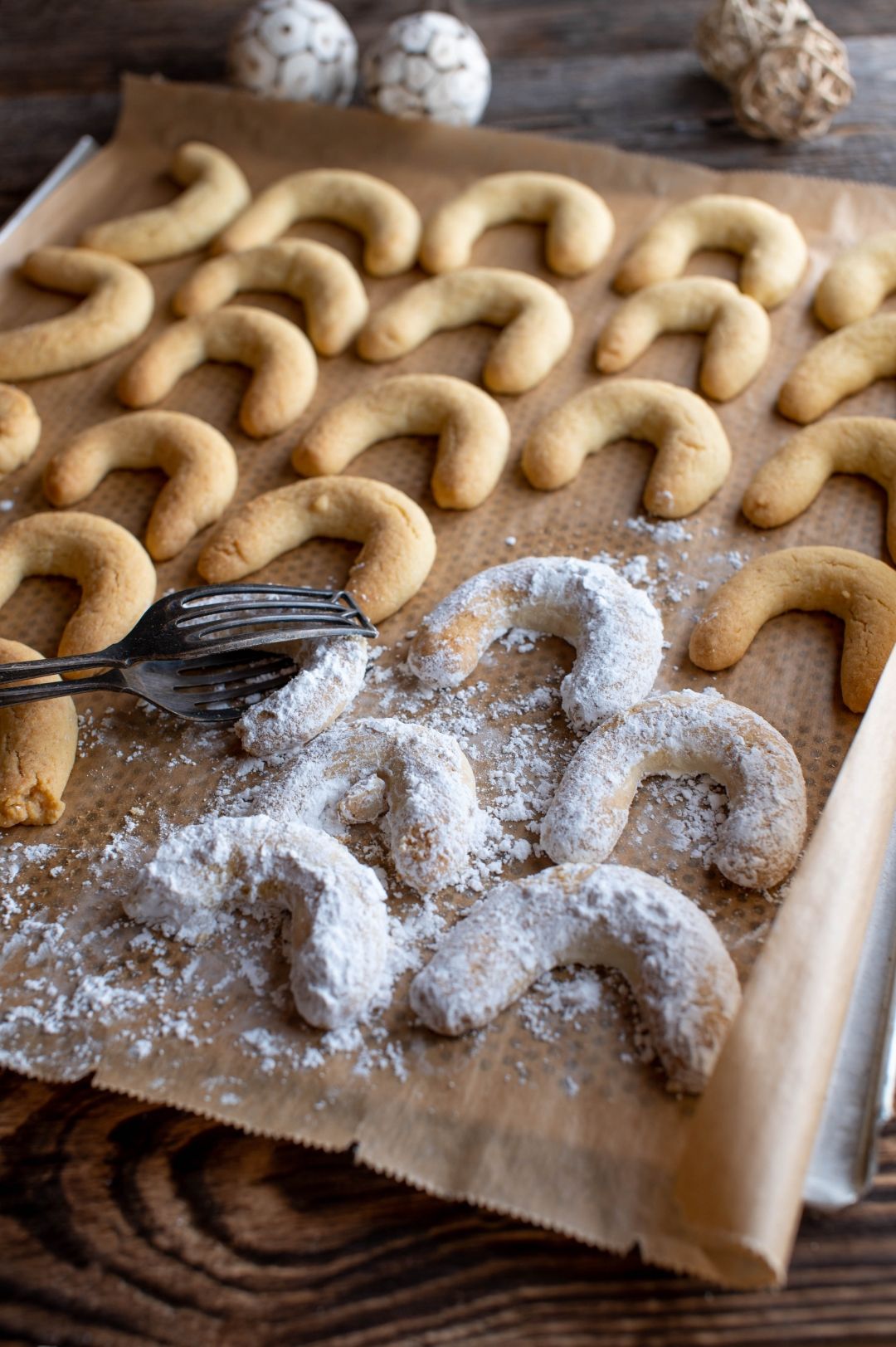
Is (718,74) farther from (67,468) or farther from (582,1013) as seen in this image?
(582,1013)

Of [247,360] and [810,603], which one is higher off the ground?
[247,360]

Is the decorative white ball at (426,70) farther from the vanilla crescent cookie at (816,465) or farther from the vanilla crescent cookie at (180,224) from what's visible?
the vanilla crescent cookie at (816,465)

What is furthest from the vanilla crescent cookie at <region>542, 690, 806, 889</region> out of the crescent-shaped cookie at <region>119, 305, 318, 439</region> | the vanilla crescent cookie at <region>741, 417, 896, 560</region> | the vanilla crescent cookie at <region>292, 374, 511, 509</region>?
the crescent-shaped cookie at <region>119, 305, 318, 439</region>

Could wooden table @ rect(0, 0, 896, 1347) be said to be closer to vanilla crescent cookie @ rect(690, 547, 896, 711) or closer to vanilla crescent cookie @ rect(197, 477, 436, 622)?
vanilla crescent cookie @ rect(690, 547, 896, 711)

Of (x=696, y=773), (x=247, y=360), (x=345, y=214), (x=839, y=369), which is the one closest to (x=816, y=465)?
(x=839, y=369)

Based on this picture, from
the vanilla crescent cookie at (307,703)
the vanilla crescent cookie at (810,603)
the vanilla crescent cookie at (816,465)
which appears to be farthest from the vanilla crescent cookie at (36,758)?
the vanilla crescent cookie at (816,465)

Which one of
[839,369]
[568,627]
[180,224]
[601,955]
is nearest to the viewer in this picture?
[601,955]

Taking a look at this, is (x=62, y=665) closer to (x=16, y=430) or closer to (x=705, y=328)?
(x=16, y=430)
